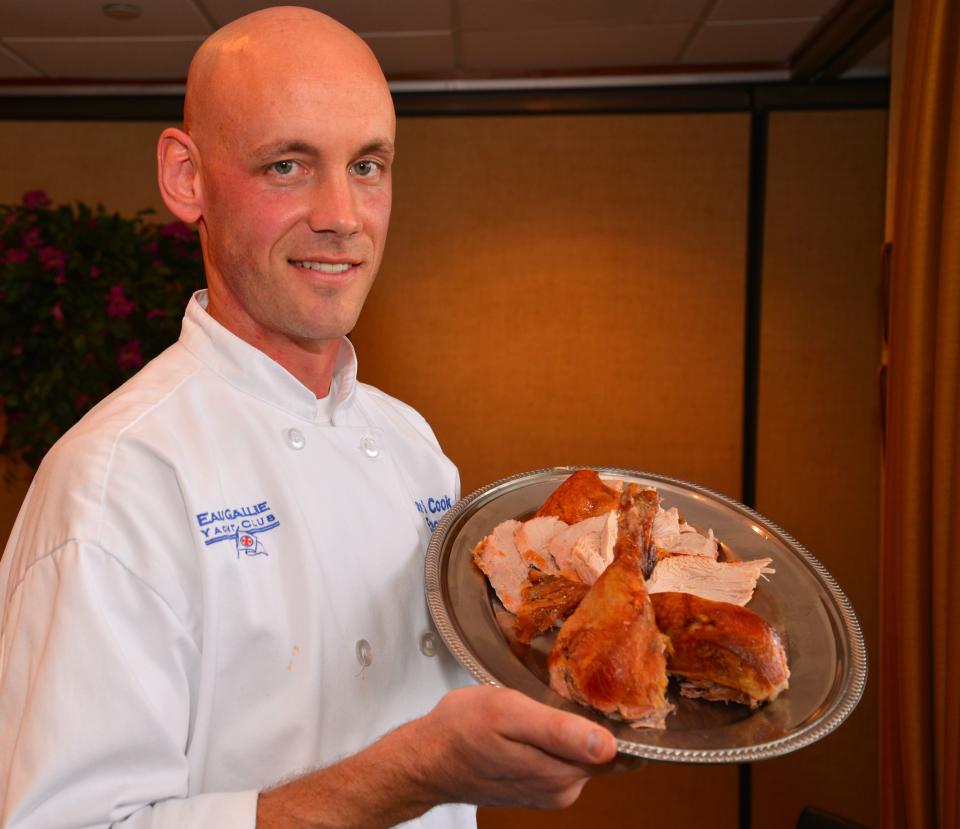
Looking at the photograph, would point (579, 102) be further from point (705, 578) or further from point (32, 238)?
point (705, 578)

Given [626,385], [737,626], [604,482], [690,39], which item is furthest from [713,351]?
[737,626]

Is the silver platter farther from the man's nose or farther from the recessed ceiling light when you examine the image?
the recessed ceiling light

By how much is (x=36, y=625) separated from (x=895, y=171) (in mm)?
2191

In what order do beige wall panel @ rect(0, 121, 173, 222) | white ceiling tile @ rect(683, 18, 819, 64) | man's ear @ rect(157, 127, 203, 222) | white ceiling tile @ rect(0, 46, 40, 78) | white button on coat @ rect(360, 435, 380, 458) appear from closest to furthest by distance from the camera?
1. man's ear @ rect(157, 127, 203, 222)
2. white button on coat @ rect(360, 435, 380, 458)
3. white ceiling tile @ rect(683, 18, 819, 64)
4. white ceiling tile @ rect(0, 46, 40, 78)
5. beige wall panel @ rect(0, 121, 173, 222)

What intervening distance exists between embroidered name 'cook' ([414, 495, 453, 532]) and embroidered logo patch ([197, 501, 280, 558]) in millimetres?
349

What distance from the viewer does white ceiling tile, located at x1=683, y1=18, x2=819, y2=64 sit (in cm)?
300

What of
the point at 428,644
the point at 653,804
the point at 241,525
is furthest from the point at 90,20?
the point at 653,804

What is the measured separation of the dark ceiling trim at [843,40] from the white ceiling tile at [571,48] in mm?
473

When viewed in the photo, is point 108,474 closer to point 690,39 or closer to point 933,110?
point 933,110

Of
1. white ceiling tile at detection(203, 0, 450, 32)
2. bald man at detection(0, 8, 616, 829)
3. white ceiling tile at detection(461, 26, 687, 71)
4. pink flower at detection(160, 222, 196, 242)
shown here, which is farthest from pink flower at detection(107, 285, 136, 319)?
bald man at detection(0, 8, 616, 829)

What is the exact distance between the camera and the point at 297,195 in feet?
4.03

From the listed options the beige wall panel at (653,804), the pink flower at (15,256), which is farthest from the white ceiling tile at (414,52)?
the beige wall panel at (653,804)

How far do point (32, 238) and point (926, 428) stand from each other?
10.6ft

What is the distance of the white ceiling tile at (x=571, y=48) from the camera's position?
307 centimetres
